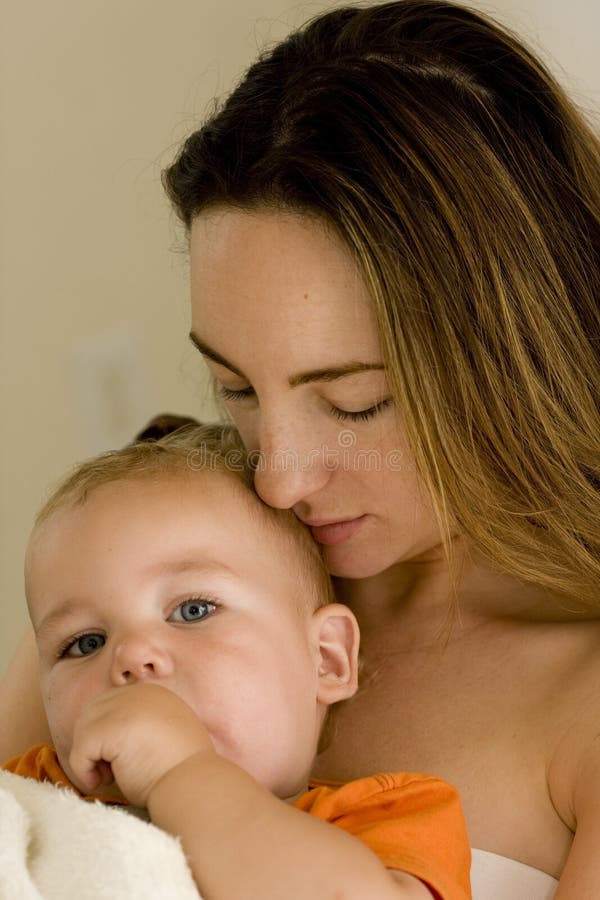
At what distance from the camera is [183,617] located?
123 cm

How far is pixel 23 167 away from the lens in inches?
115

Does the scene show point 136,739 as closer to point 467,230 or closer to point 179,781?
point 179,781

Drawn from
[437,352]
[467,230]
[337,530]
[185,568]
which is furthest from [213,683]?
[467,230]

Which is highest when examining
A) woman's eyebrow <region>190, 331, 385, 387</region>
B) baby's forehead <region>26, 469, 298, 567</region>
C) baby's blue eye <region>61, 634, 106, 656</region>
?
woman's eyebrow <region>190, 331, 385, 387</region>

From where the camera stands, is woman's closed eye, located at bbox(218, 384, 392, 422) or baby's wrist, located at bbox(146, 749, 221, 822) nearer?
baby's wrist, located at bbox(146, 749, 221, 822)

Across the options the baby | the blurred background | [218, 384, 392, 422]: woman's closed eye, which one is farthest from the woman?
the blurred background

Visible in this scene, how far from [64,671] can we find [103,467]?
0.23m

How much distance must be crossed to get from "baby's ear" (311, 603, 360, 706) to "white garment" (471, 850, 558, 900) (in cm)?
23

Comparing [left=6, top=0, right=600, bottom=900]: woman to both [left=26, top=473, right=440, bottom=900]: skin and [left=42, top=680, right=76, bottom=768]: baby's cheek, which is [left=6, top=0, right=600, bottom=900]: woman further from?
[left=42, top=680, right=76, bottom=768]: baby's cheek

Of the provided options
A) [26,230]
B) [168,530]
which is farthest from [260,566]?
[26,230]

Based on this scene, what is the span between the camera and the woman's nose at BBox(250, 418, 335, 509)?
53.3 inches

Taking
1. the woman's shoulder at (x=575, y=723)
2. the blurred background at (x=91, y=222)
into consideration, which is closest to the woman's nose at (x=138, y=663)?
the woman's shoulder at (x=575, y=723)

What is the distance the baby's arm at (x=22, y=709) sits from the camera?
5.24 feet

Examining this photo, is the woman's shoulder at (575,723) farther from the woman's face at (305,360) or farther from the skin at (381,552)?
the woman's face at (305,360)
